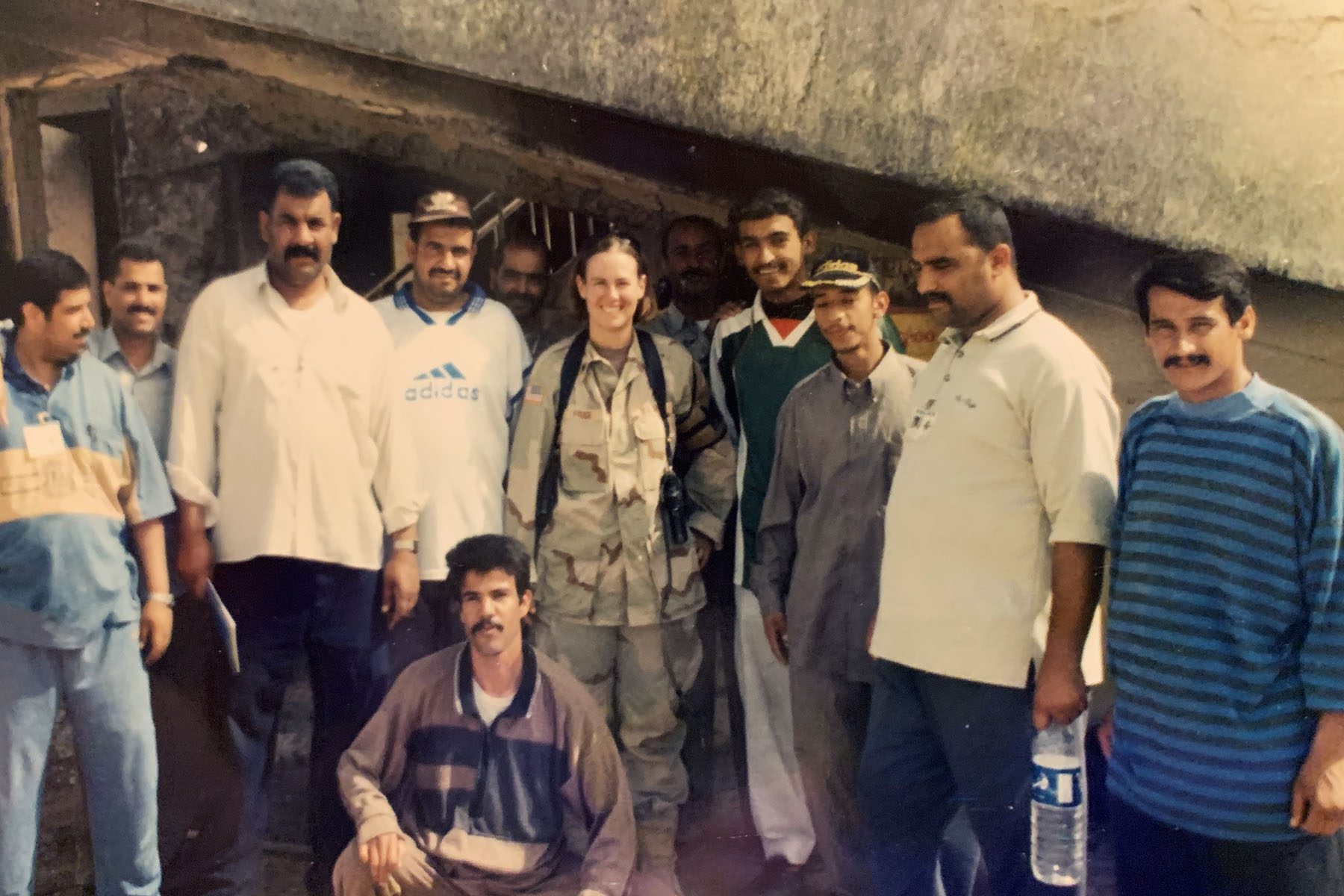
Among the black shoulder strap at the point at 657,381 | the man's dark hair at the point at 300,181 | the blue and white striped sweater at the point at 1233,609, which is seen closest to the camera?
the blue and white striped sweater at the point at 1233,609

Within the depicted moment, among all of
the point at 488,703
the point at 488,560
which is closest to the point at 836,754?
the point at 488,703

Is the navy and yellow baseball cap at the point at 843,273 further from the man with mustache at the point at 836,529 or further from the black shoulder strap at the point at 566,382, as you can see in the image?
the black shoulder strap at the point at 566,382

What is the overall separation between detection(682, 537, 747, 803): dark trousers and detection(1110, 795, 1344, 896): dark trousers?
120 centimetres

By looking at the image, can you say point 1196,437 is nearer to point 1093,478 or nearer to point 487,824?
point 1093,478

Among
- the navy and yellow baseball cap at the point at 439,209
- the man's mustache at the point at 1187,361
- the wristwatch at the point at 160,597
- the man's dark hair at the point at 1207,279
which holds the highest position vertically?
the navy and yellow baseball cap at the point at 439,209

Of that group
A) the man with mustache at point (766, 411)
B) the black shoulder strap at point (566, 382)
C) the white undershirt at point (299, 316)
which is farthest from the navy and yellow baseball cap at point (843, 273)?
the white undershirt at point (299, 316)

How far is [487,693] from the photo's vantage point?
106 inches

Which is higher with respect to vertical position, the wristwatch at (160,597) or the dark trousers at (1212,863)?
the wristwatch at (160,597)

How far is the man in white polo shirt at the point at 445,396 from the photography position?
112 inches

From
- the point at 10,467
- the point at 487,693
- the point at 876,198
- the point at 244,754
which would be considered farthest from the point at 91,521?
the point at 876,198

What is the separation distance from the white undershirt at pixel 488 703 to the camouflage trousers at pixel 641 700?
218mm

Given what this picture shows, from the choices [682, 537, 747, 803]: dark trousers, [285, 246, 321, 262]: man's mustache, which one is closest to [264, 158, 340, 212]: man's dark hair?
[285, 246, 321, 262]: man's mustache

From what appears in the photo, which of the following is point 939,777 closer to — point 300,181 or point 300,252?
point 300,252

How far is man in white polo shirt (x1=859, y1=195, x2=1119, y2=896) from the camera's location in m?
2.13
